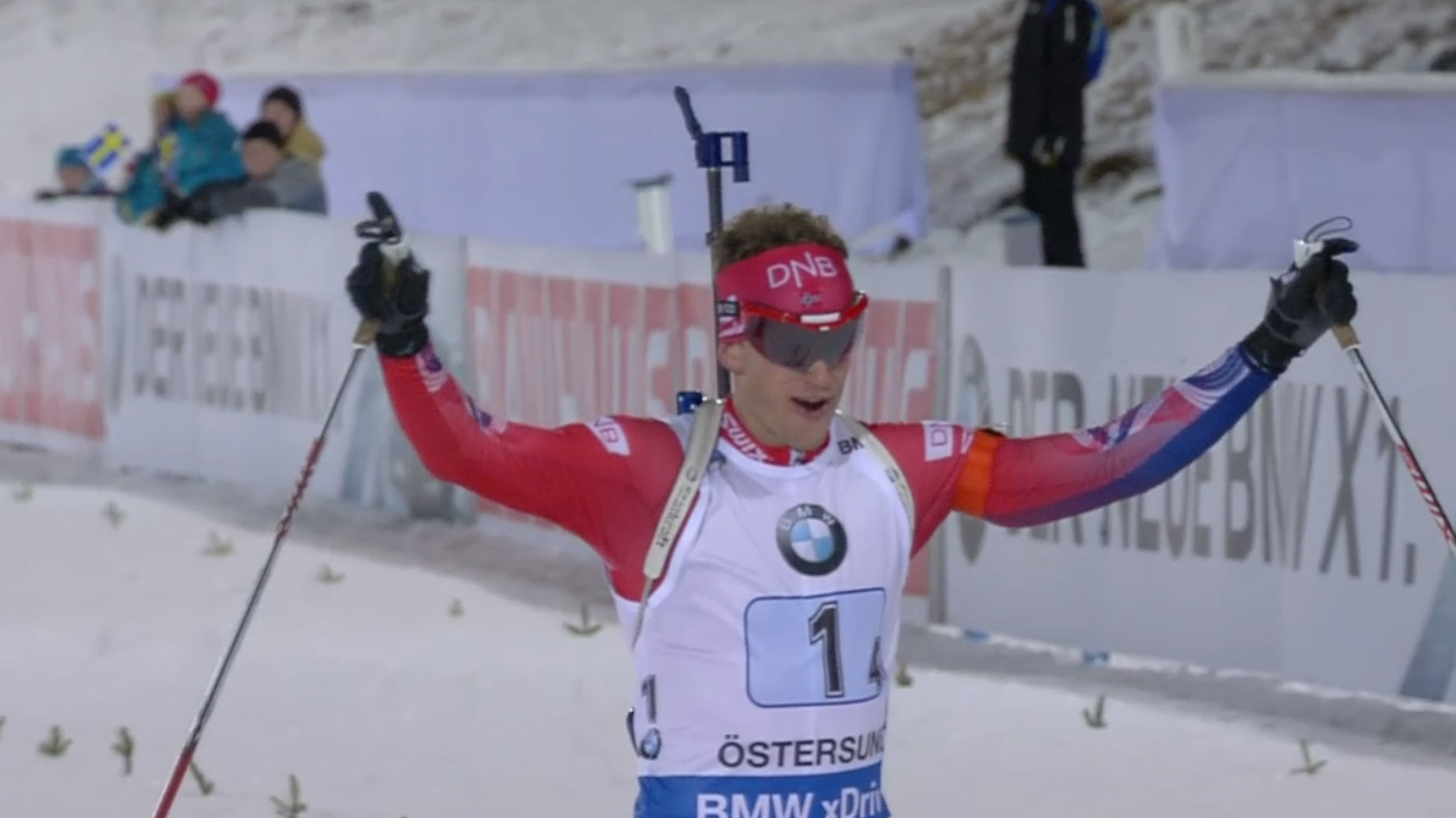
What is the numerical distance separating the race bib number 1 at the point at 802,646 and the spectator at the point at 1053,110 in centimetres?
923

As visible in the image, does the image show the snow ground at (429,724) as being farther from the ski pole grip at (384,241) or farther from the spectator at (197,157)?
the spectator at (197,157)

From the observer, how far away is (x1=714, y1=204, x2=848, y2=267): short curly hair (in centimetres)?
466

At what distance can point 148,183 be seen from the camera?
1383 centimetres

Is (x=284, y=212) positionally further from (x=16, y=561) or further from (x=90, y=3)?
(x=90, y=3)

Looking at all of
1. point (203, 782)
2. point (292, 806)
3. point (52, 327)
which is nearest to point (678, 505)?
point (292, 806)

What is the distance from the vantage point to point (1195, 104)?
12383 mm

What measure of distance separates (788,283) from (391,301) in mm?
665

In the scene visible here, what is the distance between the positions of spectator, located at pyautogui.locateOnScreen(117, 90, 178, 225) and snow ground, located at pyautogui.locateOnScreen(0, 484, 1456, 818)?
3.29 m

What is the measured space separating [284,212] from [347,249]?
2.32 feet

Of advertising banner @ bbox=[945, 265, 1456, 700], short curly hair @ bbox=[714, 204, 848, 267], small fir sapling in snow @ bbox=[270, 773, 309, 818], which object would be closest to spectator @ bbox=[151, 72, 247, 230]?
advertising banner @ bbox=[945, 265, 1456, 700]

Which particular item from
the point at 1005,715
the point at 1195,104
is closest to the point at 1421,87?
the point at 1195,104

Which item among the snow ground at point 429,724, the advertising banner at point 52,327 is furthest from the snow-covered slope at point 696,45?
the snow ground at point 429,724

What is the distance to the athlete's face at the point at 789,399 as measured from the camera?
14.8ft

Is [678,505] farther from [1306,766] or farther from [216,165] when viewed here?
[216,165]
